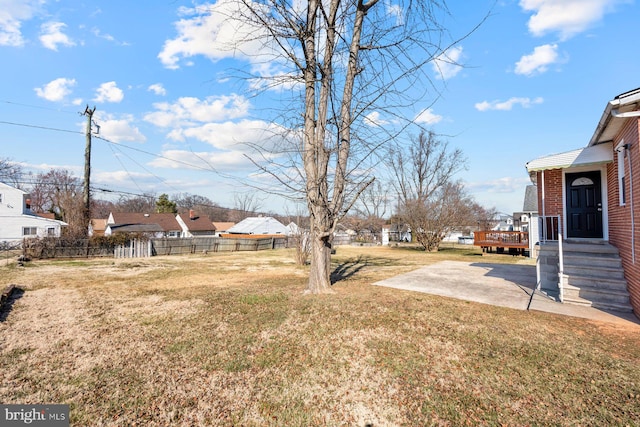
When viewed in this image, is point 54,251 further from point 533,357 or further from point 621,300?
point 621,300

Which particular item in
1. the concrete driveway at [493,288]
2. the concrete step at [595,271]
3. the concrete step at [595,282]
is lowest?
the concrete driveway at [493,288]

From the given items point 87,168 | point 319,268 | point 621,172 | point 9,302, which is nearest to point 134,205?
point 87,168

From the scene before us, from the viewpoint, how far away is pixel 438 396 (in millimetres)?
2564

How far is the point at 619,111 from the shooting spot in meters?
4.65

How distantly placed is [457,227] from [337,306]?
68.6ft

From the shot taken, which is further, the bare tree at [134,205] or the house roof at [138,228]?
the bare tree at [134,205]

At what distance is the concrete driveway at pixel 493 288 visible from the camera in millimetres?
4926

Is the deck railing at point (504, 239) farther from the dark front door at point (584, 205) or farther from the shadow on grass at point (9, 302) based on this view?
the shadow on grass at point (9, 302)

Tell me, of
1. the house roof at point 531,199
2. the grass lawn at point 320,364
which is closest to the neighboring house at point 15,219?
the grass lawn at point 320,364

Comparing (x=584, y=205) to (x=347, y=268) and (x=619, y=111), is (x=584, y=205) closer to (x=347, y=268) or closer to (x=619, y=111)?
(x=619, y=111)

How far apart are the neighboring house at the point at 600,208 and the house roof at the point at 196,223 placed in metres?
40.5

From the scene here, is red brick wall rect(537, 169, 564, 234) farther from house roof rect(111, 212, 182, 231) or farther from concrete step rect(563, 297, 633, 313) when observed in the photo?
house roof rect(111, 212, 182, 231)

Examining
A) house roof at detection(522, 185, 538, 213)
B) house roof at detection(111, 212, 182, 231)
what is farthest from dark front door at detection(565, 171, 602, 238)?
house roof at detection(111, 212, 182, 231)

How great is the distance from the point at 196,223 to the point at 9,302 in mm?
37599
